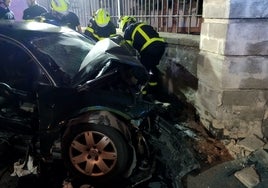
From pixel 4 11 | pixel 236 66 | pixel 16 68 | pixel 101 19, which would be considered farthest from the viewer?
pixel 4 11

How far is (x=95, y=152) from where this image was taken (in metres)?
3.03

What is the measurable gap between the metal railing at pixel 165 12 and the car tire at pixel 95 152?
3.19 metres

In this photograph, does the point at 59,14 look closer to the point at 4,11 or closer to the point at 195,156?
the point at 4,11

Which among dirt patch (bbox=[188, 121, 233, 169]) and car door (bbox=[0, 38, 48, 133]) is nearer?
car door (bbox=[0, 38, 48, 133])

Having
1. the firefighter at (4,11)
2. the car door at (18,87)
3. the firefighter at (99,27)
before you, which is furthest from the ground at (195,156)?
the firefighter at (4,11)

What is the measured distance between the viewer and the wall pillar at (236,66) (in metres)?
3.62

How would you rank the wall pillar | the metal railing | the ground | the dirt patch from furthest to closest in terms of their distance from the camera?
the metal railing → the dirt patch → the wall pillar → the ground

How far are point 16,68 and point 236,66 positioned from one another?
2.90 meters

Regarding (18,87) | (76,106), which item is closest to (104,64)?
(76,106)

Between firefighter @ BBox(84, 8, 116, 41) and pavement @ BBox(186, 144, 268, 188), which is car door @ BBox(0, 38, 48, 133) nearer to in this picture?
pavement @ BBox(186, 144, 268, 188)

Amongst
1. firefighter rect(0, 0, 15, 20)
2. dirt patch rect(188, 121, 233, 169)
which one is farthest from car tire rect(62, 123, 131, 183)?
firefighter rect(0, 0, 15, 20)

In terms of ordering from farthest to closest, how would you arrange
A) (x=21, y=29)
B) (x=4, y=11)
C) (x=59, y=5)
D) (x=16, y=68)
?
(x=59, y=5) → (x=4, y=11) → (x=16, y=68) → (x=21, y=29)

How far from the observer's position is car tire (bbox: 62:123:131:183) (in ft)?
9.75

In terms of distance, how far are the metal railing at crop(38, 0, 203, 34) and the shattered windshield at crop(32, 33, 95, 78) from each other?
2.25 meters
